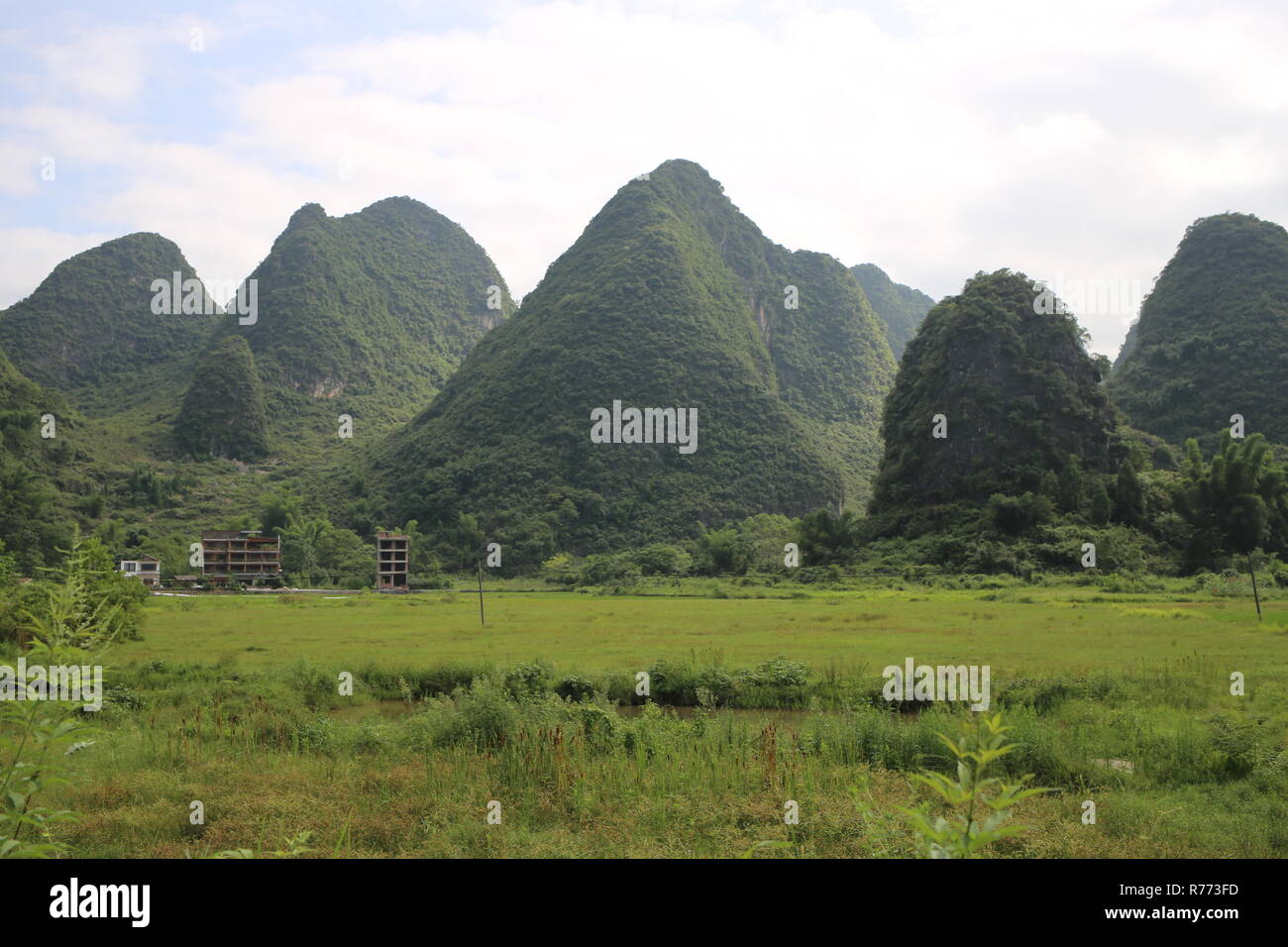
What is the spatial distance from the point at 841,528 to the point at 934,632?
1371 inches

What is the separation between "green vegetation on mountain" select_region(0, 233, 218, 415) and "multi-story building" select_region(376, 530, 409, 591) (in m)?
69.8

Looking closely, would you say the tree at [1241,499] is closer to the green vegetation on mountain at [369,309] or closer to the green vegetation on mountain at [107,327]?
the green vegetation on mountain at [369,309]

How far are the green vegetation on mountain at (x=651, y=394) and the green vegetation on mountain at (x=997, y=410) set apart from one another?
2299cm

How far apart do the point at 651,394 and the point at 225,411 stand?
156 ft

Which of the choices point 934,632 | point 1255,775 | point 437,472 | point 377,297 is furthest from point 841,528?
point 377,297

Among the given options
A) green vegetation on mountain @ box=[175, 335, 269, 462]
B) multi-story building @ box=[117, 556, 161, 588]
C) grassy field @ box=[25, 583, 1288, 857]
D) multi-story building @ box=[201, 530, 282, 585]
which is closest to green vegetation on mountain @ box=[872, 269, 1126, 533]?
grassy field @ box=[25, 583, 1288, 857]

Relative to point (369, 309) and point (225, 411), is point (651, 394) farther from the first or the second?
point (369, 309)

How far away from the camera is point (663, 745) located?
11406mm

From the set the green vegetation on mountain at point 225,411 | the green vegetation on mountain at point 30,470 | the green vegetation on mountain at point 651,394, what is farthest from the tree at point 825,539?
the green vegetation on mountain at point 225,411

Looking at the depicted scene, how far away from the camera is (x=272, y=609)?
3634 cm

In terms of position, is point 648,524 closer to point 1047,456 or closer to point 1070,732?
point 1047,456

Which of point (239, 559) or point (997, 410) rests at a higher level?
point (997, 410)

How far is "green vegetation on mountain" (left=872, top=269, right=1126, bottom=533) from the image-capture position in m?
57.1

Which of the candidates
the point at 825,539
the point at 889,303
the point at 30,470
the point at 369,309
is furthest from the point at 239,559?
the point at 889,303
